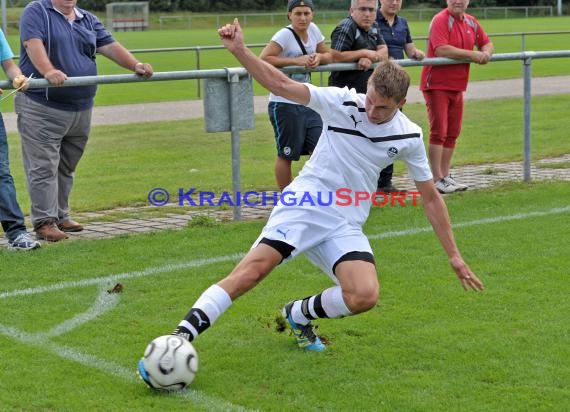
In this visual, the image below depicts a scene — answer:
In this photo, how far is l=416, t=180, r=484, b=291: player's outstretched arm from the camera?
539cm

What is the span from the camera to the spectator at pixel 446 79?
409 inches

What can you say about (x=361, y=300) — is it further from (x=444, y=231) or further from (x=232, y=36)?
(x=232, y=36)

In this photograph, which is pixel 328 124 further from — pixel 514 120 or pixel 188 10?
pixel 188 10

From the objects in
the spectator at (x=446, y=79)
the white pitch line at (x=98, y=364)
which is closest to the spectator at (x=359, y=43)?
the spectator at (x=446, y=79)

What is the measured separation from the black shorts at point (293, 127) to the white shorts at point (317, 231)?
364 centimetres

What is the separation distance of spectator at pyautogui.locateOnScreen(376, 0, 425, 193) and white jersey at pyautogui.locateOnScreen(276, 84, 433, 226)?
4735mm

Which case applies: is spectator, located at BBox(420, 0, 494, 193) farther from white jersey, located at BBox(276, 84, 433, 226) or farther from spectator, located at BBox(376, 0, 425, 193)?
white jersey, located at BBox(276, 84, 433, 226)

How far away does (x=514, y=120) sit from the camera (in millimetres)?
17219

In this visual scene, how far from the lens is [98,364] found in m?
5.27

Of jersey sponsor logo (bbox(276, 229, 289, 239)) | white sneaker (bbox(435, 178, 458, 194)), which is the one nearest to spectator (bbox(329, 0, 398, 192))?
white sneaker (bbox(435, 178, 458, 194))

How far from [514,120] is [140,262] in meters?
11.0

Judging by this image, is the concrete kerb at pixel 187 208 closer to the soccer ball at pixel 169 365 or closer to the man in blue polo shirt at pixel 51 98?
the man in blue polo shirt at pixel 51 98

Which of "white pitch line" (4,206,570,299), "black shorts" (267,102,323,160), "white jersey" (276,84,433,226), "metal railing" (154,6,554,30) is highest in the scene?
"white jersey" (276,84,433,226)

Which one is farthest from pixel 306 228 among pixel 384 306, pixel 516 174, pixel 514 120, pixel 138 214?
pixel 514 120
